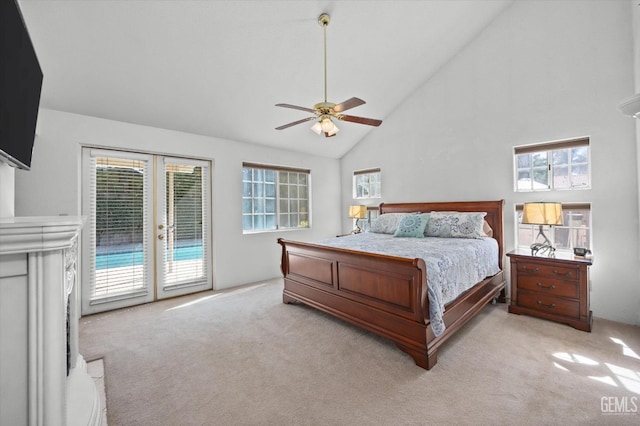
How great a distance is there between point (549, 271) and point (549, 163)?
4.52 ft

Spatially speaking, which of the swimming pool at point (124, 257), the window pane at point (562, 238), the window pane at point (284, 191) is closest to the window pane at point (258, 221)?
the window pane at point (284, 191)

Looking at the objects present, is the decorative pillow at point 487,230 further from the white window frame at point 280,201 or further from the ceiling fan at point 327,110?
the white window frame at point 280,201

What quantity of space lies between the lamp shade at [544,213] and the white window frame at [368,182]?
252 cm

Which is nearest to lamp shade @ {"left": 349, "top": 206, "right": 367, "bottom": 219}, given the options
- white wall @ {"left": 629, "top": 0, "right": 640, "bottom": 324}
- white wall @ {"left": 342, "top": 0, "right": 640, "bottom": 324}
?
white wall @ {"left": 342, "top": 0, "right": 640, "bottom": 324}

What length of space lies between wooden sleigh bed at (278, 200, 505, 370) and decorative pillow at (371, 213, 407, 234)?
1.18 m

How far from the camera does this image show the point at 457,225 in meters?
3.59

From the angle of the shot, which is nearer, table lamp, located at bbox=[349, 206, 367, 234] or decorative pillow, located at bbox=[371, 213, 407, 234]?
decorative pillow, located at bbox=[371, 213, 407, 234]

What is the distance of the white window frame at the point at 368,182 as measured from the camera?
5.28m

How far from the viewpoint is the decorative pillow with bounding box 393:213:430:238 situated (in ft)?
12.3

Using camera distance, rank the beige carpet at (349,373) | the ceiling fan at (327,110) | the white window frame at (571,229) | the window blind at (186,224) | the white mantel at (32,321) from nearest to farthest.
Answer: the white mantel at (32,321)
the beige carpet at (349,373)
the ceiling fan at (327,110)
the white window frame at (571,229)
the window blind at (186,224)

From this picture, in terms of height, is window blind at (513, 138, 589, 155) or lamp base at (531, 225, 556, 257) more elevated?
window blind at (513, 138, 589, 155)

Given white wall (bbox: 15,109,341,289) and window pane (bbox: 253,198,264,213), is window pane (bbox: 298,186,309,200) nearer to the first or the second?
white wall (bbox: 15,109,341,289)

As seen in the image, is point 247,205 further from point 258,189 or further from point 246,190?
point 258,189

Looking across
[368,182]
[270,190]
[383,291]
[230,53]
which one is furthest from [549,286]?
[230,53]
